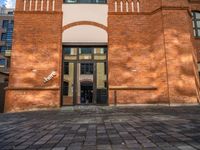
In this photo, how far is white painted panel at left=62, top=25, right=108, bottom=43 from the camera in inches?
392

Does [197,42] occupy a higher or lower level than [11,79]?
higher

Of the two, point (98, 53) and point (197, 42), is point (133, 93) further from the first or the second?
point (197, 42)

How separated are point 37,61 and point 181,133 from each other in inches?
319

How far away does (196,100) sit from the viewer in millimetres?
9039

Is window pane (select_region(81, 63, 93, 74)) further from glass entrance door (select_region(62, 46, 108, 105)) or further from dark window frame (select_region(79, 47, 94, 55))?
dark window frame (select_region(79, 47, 94, 55))

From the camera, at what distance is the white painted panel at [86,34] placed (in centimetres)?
995

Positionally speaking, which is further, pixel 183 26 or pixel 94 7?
pixel 94 7

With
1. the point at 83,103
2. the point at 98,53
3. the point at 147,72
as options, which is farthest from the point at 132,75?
the point at 83,103

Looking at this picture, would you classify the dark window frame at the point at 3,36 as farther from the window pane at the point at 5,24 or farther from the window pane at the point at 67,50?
the window pane at the point at 67,50

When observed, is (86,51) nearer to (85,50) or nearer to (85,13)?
(85,50)

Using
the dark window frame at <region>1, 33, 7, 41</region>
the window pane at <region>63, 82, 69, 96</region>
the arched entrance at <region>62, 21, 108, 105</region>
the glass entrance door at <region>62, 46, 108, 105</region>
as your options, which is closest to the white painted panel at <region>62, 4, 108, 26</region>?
the arched entrance at <region>62, 21, 108, 105</region>

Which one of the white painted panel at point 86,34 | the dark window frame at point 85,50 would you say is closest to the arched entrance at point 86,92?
the dark window frame at point 85,50

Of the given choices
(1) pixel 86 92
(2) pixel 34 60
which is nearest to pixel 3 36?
(2) pixel 34 60

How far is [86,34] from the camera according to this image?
32.8ft
